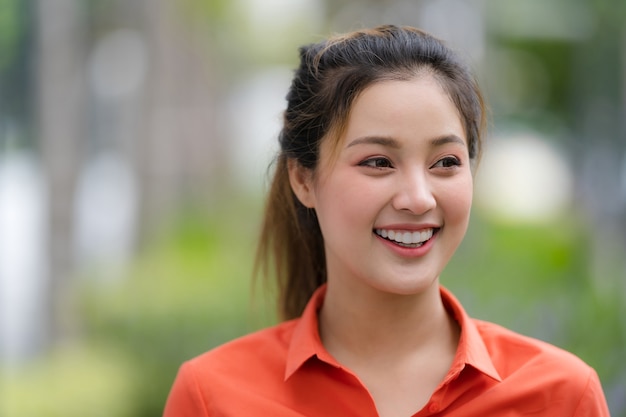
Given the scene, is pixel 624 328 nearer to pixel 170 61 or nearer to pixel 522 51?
pixel 170 61

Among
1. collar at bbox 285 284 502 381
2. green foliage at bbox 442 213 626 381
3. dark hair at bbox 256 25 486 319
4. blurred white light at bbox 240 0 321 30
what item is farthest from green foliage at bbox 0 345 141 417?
blurred white light at bbox 240 0 321 30

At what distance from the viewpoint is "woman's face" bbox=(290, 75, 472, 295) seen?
206 centimetres

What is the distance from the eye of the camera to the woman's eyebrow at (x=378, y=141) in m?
2.06

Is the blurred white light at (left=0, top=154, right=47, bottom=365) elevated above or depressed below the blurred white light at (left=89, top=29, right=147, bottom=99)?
below

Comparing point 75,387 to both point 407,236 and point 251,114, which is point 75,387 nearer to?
point 407,236

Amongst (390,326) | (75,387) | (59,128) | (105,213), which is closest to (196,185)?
(105,213)

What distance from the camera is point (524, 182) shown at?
11500mm

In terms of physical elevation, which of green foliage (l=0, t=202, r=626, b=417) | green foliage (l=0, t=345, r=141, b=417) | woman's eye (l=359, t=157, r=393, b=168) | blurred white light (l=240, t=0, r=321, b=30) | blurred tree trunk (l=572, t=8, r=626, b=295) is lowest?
green foliage (l=0, t=345, r=141, b=417)

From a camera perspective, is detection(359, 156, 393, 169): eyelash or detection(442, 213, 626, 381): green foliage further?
detection(442, 213, 626, 381): green foliage

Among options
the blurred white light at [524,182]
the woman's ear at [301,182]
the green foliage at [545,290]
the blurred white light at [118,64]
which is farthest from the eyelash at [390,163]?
the blurred white light at [524,182]

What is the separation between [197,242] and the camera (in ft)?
26.8

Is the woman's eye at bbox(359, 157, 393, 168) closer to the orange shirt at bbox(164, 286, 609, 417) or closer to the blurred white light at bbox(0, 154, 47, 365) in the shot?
the orange shirt at bbox(164, 286, 609, 417)

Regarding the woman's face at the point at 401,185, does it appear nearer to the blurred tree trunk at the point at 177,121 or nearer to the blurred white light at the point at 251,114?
the blurred tree trunk at the point at 177,121

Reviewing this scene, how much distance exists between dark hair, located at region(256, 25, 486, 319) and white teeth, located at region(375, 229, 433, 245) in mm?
242
